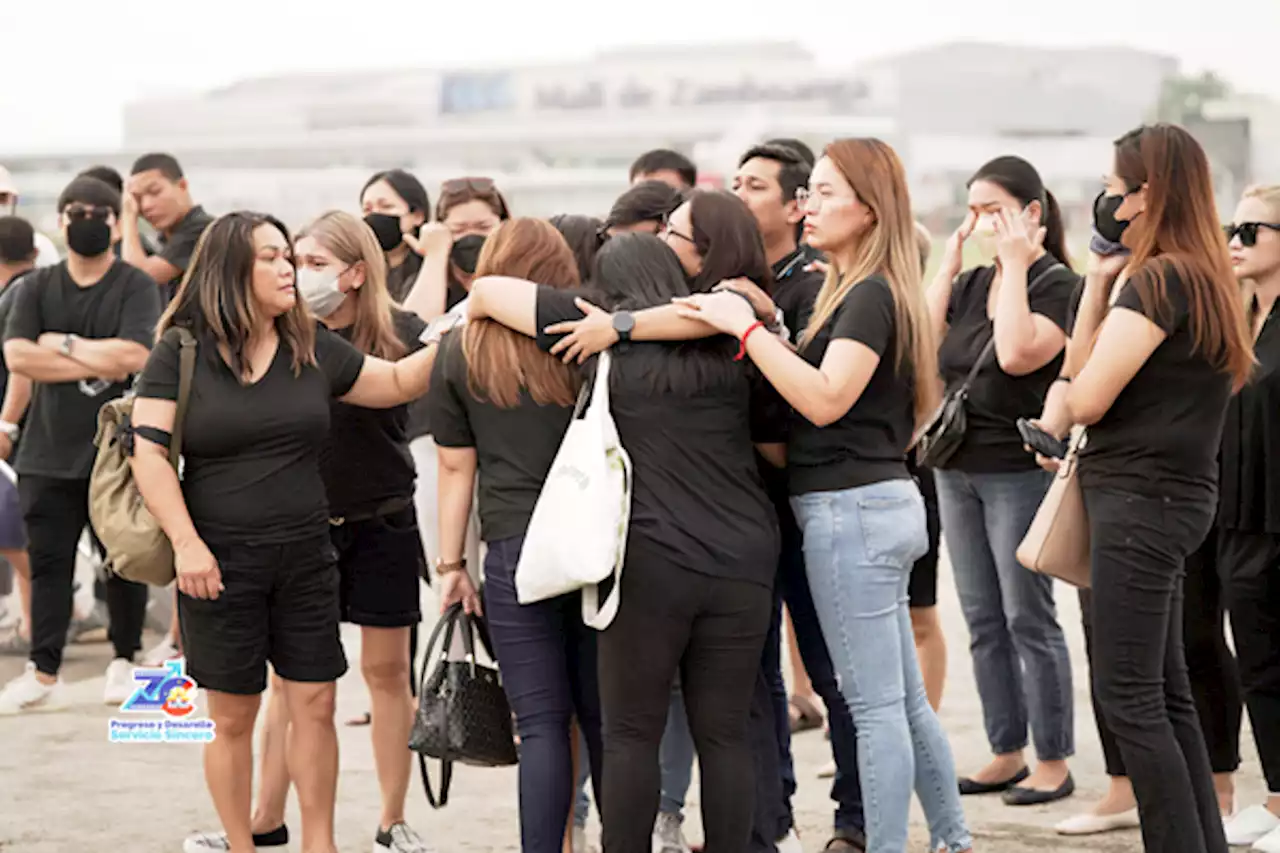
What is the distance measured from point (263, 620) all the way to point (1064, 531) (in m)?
1.77

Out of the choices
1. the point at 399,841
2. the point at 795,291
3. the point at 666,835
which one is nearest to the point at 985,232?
the point at 795,291

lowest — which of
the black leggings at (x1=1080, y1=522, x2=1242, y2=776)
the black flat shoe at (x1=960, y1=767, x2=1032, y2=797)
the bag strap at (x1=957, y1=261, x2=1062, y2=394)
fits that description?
the black flat shoe at (x1=960, y1=767, x2=1032, y2=797)

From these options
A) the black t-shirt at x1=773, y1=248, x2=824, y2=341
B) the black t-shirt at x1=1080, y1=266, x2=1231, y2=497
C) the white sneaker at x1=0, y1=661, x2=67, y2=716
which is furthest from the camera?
the white sneaker at x1=0, y1=661, x2=67, y2=716

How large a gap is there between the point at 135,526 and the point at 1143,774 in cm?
222

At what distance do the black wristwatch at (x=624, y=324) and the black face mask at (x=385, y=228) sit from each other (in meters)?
1.83

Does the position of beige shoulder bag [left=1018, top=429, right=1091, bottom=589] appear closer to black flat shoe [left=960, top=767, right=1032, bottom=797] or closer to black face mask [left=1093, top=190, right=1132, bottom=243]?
black face mask [left=1093, top=190, right=1132, bottom=243]

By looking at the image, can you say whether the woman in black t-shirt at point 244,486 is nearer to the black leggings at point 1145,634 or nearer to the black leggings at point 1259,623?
the black leggings at point 1145,634

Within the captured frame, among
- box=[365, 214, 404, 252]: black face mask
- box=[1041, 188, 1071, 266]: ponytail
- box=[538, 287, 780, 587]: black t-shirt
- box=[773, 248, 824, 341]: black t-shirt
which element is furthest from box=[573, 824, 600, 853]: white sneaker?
box=[1041, 188, 1071, 266]: ponytail

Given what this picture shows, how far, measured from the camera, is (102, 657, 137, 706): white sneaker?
5820 millimetres

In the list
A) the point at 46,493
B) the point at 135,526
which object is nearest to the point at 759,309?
the point at 135,526

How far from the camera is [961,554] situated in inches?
184

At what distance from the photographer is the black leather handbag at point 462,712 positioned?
3594 millimetres

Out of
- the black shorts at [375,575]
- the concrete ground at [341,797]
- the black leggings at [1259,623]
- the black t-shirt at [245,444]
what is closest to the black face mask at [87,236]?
the concrete ground at [341,797]

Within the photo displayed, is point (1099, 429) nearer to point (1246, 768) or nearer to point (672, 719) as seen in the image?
point (672, 719)
